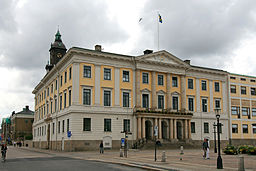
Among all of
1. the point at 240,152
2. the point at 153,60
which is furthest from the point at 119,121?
the point at 240,152

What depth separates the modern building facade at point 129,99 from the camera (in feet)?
142

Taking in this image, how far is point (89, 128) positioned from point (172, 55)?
19.2 m

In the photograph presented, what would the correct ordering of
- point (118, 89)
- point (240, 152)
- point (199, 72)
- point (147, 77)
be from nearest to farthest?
point (240, 152)
point (118, 89)
point (147, 77)
point (199, 72)

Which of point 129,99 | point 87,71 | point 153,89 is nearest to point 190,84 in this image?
point 153,89

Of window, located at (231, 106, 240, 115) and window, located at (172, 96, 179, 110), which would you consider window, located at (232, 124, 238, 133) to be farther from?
window, located at (172, 96, 179, 110)

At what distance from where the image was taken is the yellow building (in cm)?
5769

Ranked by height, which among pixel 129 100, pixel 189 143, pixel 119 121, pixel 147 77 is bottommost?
pixel 189 143

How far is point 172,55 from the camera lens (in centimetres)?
5147

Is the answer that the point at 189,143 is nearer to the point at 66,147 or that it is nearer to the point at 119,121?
the point at 119,121

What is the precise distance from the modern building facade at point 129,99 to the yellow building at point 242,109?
5.70 feet

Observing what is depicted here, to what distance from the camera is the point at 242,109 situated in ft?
195

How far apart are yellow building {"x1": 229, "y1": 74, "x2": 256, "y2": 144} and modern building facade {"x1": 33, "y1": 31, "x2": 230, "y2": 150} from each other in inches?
68.4

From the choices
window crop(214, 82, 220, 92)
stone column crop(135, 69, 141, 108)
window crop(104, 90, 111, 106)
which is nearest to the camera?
window crop(104, 90, 111, 106)

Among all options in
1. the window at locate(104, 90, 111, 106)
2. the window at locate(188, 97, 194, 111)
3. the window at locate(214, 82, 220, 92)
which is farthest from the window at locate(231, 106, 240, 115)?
the window at locate(104, 90, 111, 106)
